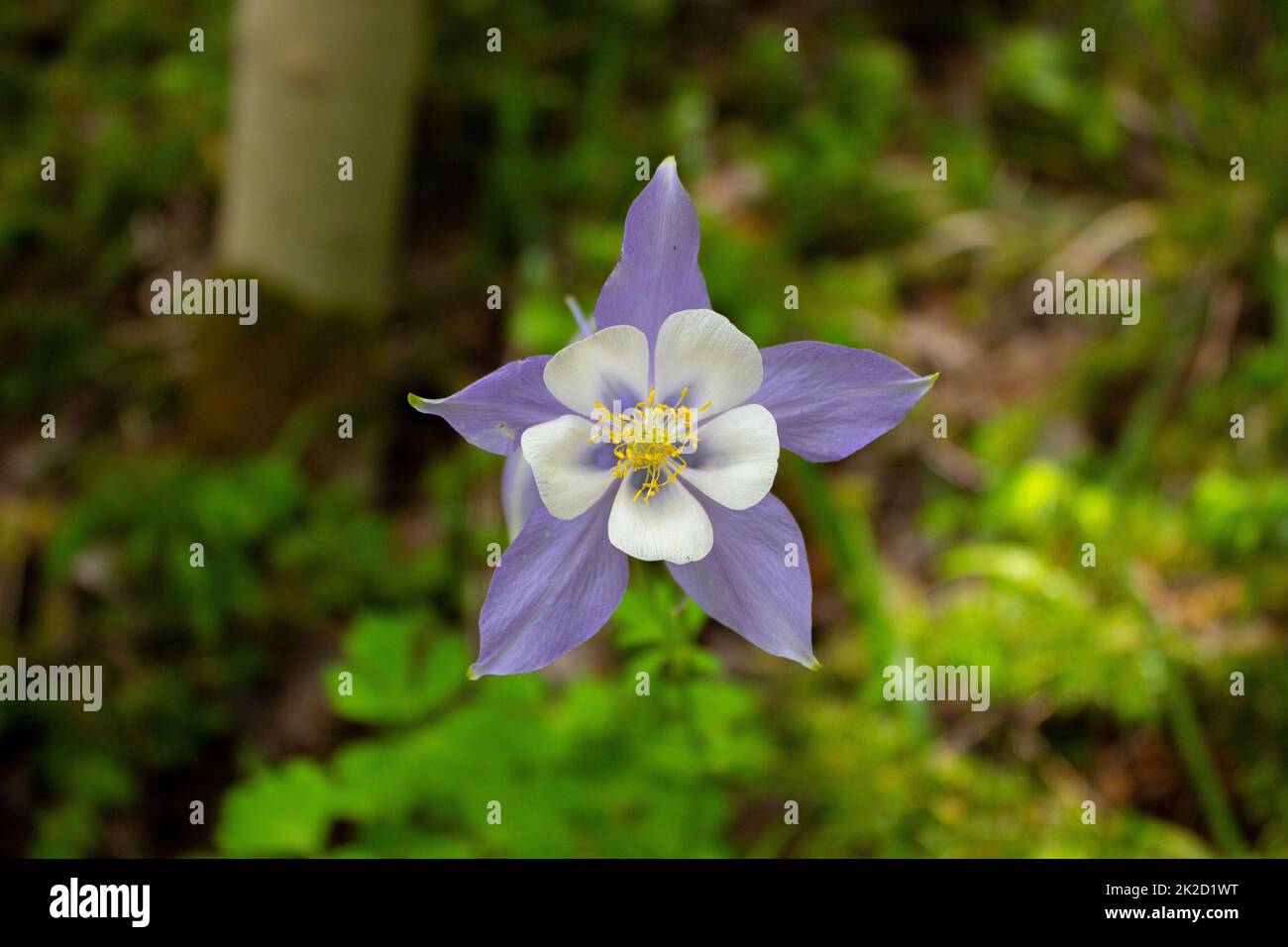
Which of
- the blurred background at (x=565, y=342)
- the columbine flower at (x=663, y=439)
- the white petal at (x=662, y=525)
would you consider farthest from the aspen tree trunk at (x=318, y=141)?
the white petal at (x=662, y=525)

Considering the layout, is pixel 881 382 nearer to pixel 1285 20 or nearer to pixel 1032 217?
pixel 1032 217

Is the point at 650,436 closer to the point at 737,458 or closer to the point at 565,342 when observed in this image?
the point at 737,458

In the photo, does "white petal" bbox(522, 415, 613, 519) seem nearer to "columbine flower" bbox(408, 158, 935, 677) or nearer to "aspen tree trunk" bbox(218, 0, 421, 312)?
"columbine flower" bbox(408, 158, 935, 677)

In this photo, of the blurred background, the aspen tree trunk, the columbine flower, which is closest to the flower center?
the columbine flower

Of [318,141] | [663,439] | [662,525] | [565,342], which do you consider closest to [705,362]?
[663,439]

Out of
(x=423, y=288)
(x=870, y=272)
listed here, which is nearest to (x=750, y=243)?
(x=870, y=272)
